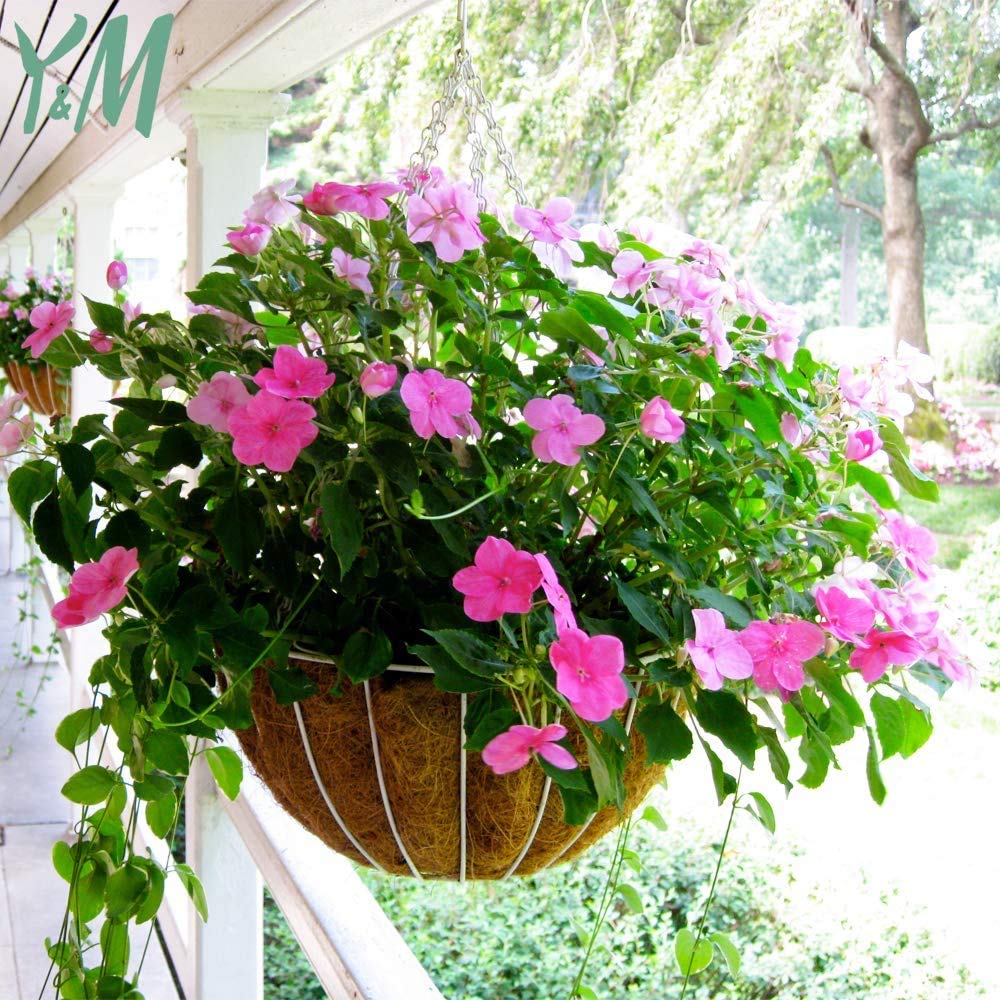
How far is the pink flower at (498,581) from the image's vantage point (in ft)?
1.61

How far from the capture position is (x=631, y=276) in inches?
25.3

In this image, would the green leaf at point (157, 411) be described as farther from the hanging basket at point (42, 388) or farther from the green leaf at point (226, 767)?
the hanging basket at point (42, 388)

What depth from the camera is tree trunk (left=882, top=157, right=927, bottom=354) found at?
5.07 m

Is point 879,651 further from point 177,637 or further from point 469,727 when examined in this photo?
point 177,637

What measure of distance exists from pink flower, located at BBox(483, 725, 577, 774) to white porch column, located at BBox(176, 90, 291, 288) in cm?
98

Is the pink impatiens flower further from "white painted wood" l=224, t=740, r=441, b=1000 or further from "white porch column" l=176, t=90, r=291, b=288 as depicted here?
"white porch column" l=176, t=90, r=291, b=288

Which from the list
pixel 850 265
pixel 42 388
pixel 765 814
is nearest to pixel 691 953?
pixel 765 814

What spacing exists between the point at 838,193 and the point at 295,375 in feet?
18.7

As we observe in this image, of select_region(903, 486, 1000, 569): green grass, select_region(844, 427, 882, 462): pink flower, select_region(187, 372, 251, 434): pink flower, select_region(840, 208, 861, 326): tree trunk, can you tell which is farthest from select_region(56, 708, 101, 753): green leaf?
select_region(840, 208, 861, 326): tree trunk

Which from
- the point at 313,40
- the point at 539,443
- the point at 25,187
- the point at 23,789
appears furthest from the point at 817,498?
the point at 25,187

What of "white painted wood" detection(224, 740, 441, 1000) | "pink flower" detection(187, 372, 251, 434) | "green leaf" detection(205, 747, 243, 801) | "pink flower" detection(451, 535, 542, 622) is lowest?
"white painted wood" detection(224, 740, 441, 1000)

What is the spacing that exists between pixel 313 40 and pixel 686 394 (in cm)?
63

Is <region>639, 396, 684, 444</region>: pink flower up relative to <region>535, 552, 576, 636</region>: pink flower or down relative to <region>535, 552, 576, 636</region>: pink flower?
up

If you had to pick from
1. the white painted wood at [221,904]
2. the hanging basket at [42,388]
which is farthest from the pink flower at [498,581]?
the hanging basket at [42,388]
